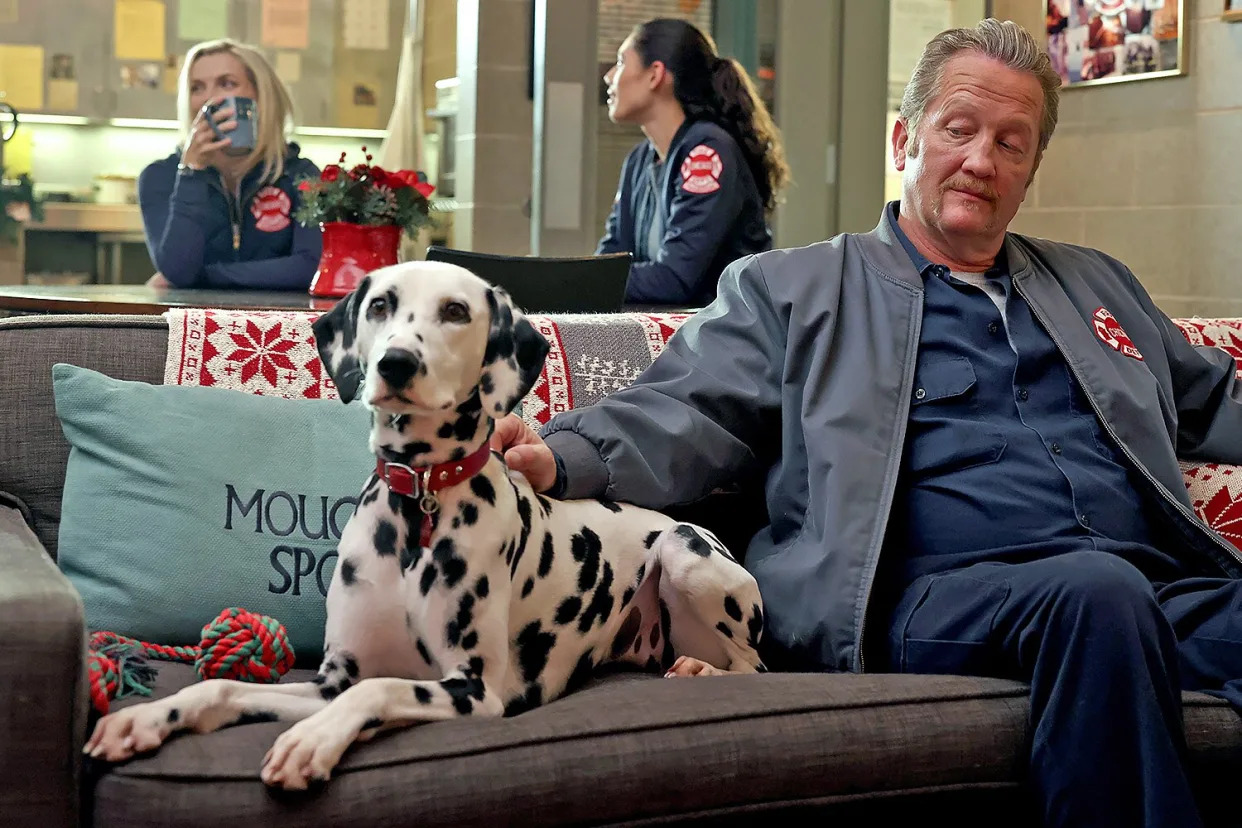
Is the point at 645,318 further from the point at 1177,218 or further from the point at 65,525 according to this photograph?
the point at 1177,218

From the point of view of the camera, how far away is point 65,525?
1.94 metres

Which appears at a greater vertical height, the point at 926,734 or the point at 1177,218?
the point at 1177,218

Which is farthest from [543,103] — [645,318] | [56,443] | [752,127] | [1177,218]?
[56,443]

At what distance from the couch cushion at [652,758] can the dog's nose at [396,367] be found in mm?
384

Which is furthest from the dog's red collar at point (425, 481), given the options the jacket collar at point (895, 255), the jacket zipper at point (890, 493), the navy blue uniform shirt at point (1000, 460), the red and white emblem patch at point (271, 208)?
the red and white emblem patch at point (271, 208)

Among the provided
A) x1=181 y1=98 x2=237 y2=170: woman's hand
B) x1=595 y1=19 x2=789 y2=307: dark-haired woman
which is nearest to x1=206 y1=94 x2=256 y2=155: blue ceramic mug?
x1=181 y1=98 x2=237 y2=170: woman's hand

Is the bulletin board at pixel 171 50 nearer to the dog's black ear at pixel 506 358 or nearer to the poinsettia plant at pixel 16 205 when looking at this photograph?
the poinsettia plant at pixel 16 205

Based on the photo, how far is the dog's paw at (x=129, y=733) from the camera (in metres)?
1.44

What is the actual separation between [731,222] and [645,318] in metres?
1.33

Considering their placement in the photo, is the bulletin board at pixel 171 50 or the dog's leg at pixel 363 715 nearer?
the dog's leg at pixel 363 715

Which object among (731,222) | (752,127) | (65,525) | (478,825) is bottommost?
(478,825)

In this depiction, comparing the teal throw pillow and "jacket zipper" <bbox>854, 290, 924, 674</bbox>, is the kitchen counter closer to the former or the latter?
the teal throw pillow

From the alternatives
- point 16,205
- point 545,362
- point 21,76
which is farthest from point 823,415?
point 21,76

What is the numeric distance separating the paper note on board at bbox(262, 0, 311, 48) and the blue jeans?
19.9 ft
